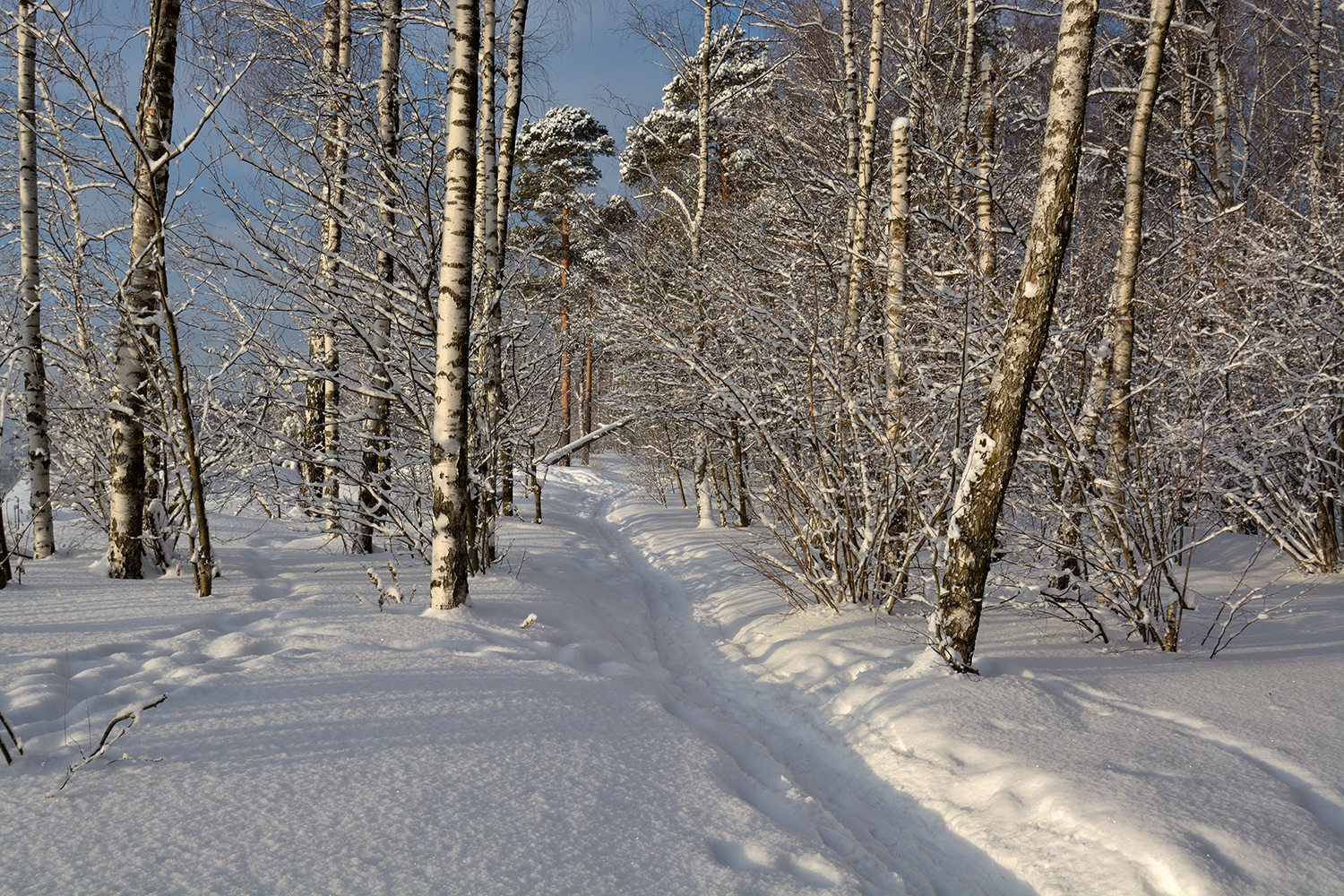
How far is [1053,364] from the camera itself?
5254mm

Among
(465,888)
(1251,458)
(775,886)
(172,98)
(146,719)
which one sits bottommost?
(775,886)

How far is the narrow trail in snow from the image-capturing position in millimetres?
2361

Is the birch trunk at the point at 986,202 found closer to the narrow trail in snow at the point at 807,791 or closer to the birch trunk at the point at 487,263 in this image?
the narrow trail in snow at the point at 807,791

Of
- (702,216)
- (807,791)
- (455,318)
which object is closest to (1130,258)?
(807,791)

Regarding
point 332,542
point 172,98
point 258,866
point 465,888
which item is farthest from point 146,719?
point 332,542

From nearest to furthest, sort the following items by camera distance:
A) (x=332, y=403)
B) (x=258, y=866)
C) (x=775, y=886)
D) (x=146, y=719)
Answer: (x=258, y=866), (x=775, y=886), (x=146, y=719), (x=332, y=403)

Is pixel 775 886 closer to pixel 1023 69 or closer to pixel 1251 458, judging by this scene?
pixel 1251 458

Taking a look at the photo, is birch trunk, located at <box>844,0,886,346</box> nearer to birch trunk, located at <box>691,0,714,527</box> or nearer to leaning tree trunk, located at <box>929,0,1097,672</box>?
leaning tree trunk, located at <box>929,0,1097,672</box>

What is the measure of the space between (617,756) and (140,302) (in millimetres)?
4642

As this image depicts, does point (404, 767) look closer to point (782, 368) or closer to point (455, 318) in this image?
point (455, 318)

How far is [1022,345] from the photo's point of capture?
357 cm

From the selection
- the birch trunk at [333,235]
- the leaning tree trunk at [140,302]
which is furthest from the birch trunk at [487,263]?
the leaning tree trunk at [140,302]

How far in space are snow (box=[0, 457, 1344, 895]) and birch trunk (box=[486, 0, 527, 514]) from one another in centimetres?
192

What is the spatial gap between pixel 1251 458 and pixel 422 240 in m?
8.70
